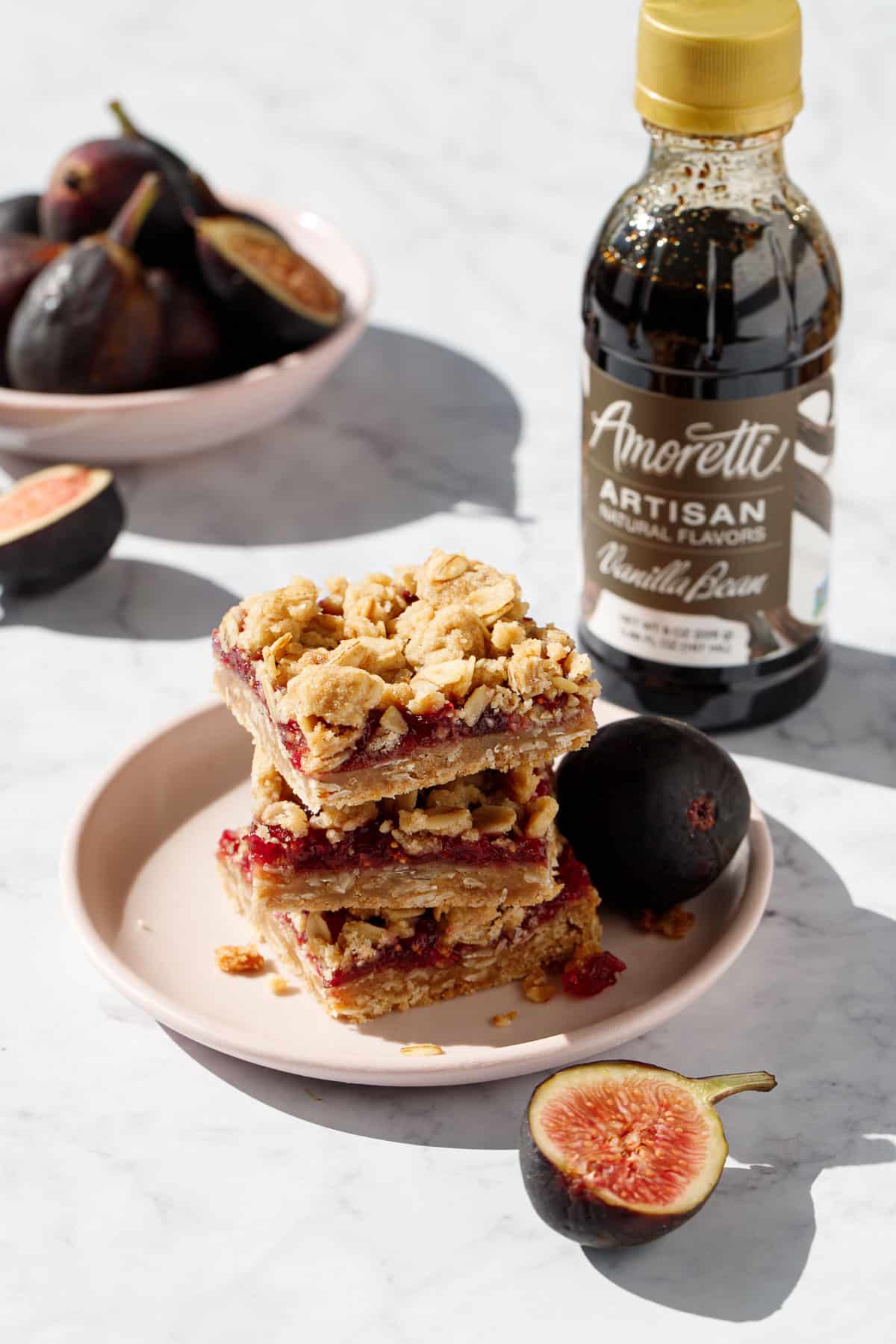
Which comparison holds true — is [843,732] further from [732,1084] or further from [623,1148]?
[623,1148]

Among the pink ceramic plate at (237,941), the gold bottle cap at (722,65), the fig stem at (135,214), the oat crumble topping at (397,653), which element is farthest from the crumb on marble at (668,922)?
the fig stem at (135,214)

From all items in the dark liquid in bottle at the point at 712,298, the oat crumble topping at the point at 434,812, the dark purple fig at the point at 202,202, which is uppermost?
the dark liquid in bottle at the point at 712,298

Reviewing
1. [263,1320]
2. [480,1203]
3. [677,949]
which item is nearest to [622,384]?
[677,949]

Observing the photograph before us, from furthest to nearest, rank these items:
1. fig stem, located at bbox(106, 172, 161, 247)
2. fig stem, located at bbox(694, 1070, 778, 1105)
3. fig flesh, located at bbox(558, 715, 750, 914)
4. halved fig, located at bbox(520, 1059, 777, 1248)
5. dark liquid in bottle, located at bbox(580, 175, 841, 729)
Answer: fig stem, located at bbox(106, 172, 161, 247), dark liquid in bottle, located at bbox(580, 175, 841, 729), fig flesh, located at bbox(558, 715, 750, 914), fig stem, located at bbox(694, 1070, 778, 1105), halved fig, located at bbox(520, 1059, 777, 1248)

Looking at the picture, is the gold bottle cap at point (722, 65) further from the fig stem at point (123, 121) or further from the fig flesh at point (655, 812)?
the fig stem at point (123, 121)

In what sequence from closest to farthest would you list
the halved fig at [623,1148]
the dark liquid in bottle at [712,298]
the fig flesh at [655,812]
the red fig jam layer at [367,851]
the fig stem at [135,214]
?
the halved fig at [623,1148]
the red fig jam layer at [367,851]
the fig flesh at [655,812]
the dark liquid in bottle at [712,298]
the fig stem at [135,214]

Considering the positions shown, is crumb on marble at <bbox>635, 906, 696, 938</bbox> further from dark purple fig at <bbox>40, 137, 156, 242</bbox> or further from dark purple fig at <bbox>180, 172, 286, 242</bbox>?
dark purple fig at <bbox>40, 137, 156, 242</bbox>

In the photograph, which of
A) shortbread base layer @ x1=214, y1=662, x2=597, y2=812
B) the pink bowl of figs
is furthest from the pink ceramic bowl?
shortbread base layer @ x1=214, y1=662, x2=597, y2=812
